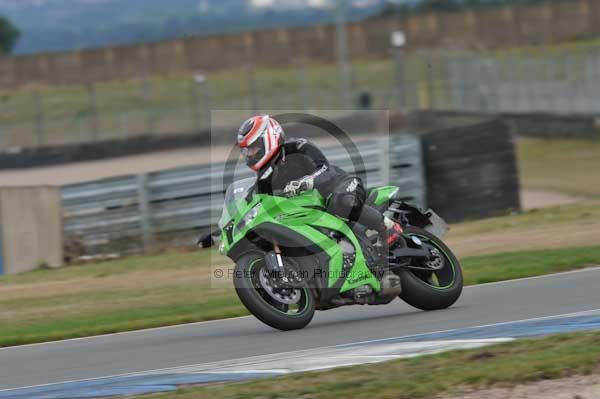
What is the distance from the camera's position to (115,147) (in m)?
33.6

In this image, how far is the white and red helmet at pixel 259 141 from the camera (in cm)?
849

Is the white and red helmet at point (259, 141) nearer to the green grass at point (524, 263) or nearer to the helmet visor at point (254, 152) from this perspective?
the helmet visor at point (254, 152)

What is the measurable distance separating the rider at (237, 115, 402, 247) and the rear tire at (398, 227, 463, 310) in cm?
53

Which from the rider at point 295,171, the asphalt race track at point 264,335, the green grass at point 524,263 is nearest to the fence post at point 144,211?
the green grass at point 524,263

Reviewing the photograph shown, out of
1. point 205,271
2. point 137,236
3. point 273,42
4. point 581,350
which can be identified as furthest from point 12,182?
point 273,42

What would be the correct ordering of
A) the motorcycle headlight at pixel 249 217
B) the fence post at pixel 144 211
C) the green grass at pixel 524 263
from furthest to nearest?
1. the fence post at pixel 144 211
2. the green grass at pixel 524 263
3. the motorcycle headlight at pixel 249 217

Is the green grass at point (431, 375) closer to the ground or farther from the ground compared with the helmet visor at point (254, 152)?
closer to the ground

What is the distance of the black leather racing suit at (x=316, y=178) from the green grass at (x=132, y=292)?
2093 mm

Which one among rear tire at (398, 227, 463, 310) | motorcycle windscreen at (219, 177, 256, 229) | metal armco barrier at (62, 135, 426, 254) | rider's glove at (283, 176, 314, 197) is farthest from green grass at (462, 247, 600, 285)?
metal armco barrier at (62, 135, 426, 254)

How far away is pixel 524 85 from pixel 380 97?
5943 millimetres

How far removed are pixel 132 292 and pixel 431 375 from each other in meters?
6.77

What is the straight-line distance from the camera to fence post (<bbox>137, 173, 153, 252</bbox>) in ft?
51.7

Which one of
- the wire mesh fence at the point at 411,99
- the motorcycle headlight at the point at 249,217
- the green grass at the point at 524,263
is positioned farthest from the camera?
the wire mesh fence at the point at 411,99

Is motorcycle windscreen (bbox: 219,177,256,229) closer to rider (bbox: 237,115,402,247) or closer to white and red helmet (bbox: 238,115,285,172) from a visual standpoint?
rider (bbox: 237,115,402,247)
